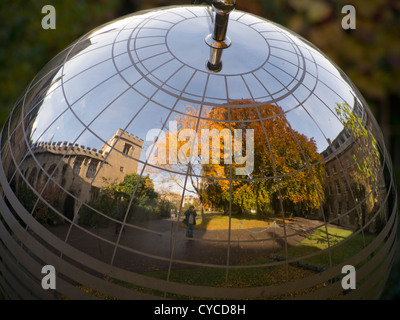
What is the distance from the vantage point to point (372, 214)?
6.33 feet

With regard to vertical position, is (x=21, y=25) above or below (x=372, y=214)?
above

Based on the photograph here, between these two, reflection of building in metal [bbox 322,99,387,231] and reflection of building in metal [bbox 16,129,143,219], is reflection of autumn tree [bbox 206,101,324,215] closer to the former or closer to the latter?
reflection of building in metal [bbox 322,99,387,231]

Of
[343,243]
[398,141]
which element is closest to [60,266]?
[343,243]

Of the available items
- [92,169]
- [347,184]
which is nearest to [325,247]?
[347,184]

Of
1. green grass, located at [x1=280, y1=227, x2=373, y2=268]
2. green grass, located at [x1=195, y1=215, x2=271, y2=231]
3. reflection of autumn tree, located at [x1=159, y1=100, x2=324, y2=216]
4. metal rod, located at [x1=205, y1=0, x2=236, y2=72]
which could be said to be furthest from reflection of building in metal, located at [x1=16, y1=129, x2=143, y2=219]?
green grass, located at [x1=280, y1=227, x2=373, y2=268]

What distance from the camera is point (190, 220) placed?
1.66m

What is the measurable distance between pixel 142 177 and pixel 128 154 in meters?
0.10

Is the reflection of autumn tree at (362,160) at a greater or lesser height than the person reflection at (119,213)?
greater

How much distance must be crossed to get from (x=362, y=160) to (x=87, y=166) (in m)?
1.15

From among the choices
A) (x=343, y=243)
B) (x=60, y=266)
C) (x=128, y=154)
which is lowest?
(x=60, y=266)

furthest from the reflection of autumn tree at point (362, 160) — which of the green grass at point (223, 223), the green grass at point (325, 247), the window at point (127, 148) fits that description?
the window at point (127, 148)

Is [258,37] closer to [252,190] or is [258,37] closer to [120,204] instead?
[252,190]

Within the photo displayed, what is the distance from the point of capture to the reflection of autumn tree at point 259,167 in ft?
5.40

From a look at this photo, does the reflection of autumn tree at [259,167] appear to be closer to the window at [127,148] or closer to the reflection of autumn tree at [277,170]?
the reflection of autumn tree at [277,170]
